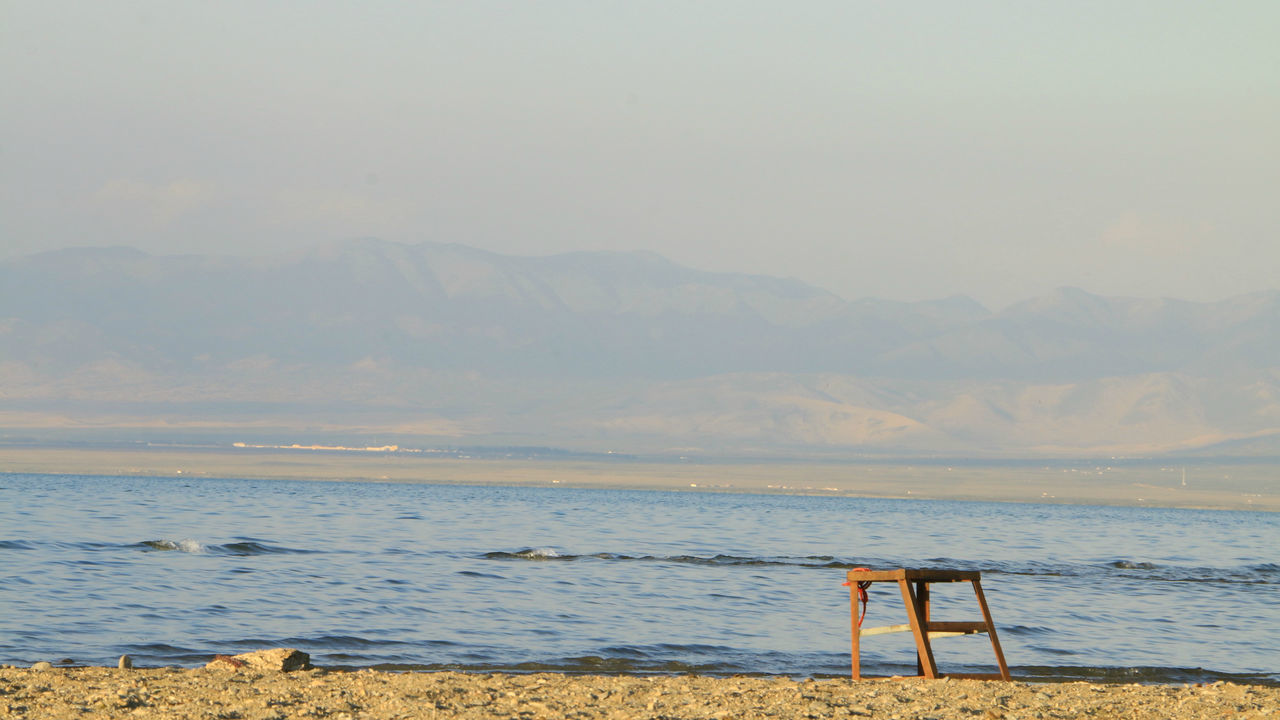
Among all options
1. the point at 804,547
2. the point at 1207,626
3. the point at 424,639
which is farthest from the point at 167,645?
the point at 804,547

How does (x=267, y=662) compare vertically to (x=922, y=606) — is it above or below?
below

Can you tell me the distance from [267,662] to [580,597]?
44.4ft

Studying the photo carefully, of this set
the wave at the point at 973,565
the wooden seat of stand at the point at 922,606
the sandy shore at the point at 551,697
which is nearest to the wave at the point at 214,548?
the wave at the point at 973,565

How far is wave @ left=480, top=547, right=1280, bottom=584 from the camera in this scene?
4194 centimetres

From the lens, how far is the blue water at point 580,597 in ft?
73.8

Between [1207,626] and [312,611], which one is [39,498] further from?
[1207,626]

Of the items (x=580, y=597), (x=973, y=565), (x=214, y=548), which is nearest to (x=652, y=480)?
(x=973, y=565)

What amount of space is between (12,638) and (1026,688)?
48.1ft

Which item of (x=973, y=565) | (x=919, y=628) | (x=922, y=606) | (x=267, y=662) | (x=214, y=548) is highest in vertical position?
(x=922, y=606)

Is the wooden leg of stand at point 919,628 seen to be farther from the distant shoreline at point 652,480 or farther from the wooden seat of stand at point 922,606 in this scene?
the distant shoreline at point 652,480

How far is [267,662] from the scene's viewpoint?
17547 millimetres

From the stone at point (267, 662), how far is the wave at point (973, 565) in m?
22.8

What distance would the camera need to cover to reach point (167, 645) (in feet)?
70.7

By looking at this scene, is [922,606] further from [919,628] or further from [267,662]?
[267,662]
